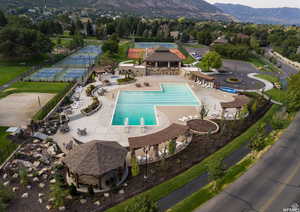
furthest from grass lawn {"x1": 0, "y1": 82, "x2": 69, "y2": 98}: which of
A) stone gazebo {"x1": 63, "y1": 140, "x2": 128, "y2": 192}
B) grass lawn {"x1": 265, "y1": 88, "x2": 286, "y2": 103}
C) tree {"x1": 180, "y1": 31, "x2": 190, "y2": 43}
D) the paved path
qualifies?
tree {"x1": 180, "y1": 31, "x2": 190, "y2": 43}

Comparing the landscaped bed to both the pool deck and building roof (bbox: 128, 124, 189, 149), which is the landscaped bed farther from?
building roof (bbox: 128, 124, 189, 149)

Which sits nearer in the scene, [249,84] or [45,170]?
[45,170]

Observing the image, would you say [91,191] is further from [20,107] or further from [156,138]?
[20,107]

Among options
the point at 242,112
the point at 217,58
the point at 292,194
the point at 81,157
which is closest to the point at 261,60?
the point at 217,58

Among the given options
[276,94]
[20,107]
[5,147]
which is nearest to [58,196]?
[5,147]

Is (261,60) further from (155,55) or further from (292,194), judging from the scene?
(292,194)
